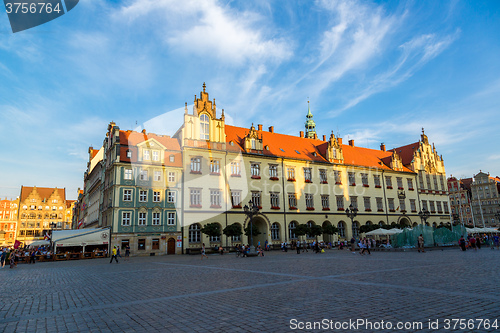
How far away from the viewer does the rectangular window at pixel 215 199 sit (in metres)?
44.4

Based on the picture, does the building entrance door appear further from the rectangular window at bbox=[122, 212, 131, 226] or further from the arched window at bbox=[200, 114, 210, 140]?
the arched window at bbox=[200, 114, 210, 140]

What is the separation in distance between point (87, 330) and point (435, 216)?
71588 mm

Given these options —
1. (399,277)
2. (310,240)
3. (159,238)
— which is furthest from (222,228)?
(399,277)

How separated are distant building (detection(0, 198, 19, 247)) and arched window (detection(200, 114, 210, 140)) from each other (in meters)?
104

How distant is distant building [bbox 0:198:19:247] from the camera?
113750 millimetres

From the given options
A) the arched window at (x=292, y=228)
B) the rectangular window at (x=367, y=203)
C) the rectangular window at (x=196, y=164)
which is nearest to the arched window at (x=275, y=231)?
the arched window at (x=292, y=228)

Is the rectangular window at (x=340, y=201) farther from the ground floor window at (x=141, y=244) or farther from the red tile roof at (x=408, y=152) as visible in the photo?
the ground floor window at (x=141, y=244)

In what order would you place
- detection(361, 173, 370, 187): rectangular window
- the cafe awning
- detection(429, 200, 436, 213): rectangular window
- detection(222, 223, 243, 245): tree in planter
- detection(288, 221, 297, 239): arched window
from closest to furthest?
the cafe awning < detection(222, 223, 243, 245): tree in planter < detection(288, 221, 297, 239): arched window < detection(361, 173, 370, 187): rectangular window < detection(429, 200, 436, 213): rectangular window

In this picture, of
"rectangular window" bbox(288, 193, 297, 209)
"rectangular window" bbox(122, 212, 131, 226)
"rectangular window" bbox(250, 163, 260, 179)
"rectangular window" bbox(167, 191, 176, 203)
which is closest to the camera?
"rectangular window" bbox(122, 212, 131, 226)

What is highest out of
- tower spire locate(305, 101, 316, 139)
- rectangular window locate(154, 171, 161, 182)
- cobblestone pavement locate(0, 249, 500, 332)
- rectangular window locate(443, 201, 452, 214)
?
tower spire locate(305, 101, 316, 139)

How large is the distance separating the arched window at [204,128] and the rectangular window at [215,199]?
25.4 ft

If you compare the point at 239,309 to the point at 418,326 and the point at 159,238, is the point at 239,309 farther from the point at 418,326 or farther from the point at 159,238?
the point at 159,238

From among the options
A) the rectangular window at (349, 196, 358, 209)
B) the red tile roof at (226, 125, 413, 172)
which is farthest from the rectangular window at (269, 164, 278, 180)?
the rectangular window at (349, 196, 358, 209)

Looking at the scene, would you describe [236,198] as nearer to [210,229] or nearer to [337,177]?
[210,229]
